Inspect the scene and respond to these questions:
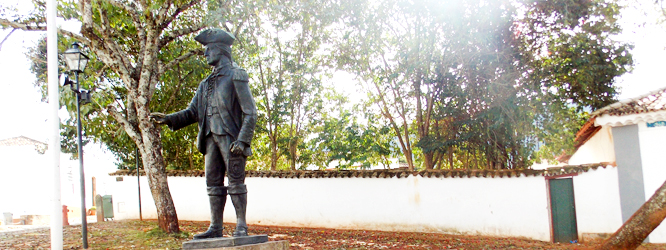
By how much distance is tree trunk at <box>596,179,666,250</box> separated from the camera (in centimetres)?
480

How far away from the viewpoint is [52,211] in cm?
630

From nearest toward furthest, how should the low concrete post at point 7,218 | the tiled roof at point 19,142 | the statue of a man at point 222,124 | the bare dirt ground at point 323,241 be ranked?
the statue of a man at point 222,124 → the bare dirt ground at point 323,241 → the low concrete post at point 7,218 → the tiled roof at point 19,142

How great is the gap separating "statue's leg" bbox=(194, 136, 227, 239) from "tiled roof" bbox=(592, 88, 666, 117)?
7724 millimetres

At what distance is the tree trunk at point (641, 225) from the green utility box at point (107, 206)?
1473 centimetres

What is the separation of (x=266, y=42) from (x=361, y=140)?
13.5ft

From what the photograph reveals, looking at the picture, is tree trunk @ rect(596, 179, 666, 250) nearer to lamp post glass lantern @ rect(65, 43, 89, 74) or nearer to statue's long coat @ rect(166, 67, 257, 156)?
statue's long coat @ rect(166, 67, 257, 156)

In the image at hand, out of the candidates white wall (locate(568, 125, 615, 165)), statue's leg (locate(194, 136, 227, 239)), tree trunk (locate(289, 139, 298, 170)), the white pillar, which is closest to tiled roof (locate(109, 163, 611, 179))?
white wall (locate(568, 125, 615, 165))

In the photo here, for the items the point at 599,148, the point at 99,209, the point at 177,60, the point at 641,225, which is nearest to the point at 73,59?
the point at 177,60

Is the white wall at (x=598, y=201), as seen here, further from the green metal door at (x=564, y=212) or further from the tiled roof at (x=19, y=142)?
the tiled roof at (x=19, y=142)

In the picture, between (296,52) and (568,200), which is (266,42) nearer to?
(296,52)

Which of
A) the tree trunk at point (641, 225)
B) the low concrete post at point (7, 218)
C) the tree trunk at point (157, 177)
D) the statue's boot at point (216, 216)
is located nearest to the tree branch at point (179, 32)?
the tree trunk at point (157, 177)

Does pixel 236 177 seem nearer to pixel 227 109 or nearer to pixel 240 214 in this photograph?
pixel 240 214

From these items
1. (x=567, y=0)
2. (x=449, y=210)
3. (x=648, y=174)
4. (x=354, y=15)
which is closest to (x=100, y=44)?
(x=354, y=15)

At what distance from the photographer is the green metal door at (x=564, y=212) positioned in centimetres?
995
